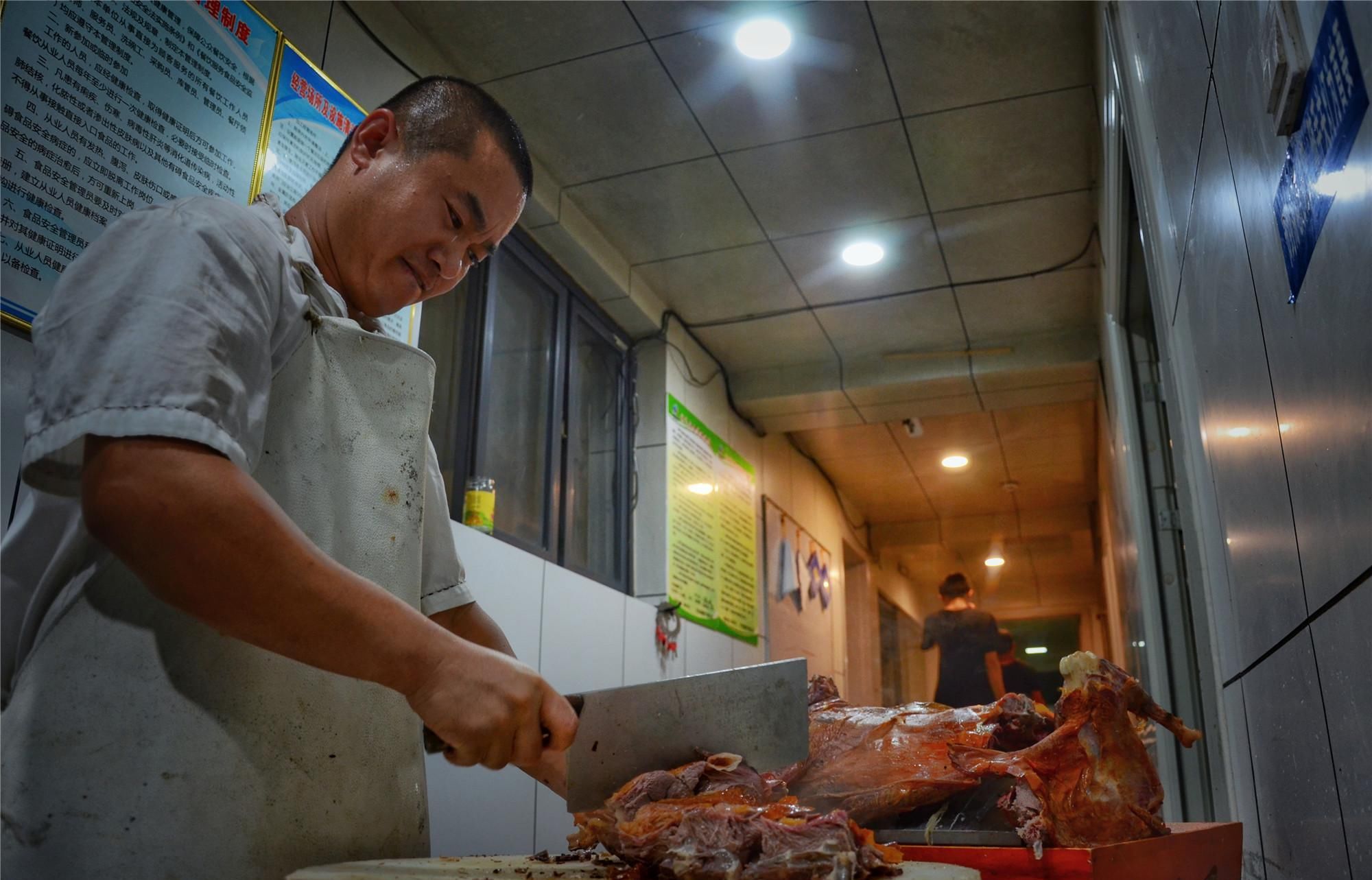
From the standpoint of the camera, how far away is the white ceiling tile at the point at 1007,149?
400cm

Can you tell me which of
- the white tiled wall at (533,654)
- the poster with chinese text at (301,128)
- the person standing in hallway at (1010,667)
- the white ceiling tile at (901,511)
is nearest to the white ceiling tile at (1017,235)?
the white tiled wall at (533,654)

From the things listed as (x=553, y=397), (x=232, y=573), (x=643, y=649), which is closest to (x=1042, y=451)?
(x=643, y=649)

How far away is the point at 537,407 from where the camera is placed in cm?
476

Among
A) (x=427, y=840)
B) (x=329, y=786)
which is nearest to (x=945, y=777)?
(x=427, y=840)

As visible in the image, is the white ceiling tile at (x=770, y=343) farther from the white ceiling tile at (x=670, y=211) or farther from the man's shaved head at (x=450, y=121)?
the man's shaved head at (x=450, y=121)

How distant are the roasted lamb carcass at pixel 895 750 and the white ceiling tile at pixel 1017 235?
10.8 ft

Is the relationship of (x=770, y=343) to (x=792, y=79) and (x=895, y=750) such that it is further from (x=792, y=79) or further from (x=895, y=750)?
(x=895, y=750)

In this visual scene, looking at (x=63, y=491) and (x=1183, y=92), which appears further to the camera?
(x=1183, y=92)

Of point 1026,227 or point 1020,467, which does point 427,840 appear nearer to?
point 1026,227

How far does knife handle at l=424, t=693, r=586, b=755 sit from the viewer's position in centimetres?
136

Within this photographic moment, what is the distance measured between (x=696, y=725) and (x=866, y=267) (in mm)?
3999

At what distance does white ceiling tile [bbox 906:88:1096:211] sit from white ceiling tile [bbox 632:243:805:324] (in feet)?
3.23

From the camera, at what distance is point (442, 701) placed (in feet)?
3.84

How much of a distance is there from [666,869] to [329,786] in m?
0.52
